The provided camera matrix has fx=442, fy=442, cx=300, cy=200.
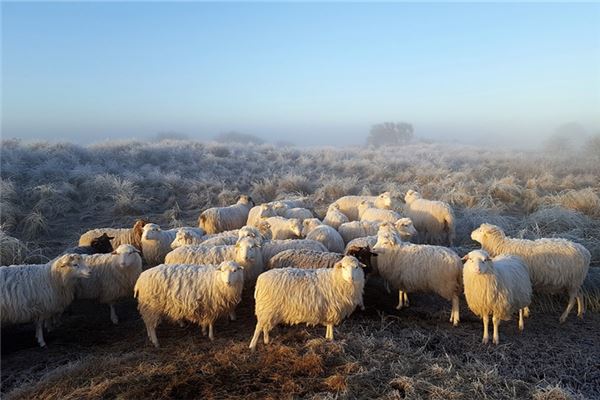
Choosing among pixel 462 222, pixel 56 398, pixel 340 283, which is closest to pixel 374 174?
pixel 462 222

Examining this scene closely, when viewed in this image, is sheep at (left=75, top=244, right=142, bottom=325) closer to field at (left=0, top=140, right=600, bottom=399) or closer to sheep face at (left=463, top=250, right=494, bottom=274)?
field at (left=0, top=140, right=600, bottom=399)

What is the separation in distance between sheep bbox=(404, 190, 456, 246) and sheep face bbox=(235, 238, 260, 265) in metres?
4.85

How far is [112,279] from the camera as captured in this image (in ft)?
24.2

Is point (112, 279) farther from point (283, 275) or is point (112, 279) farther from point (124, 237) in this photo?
point (283, 275)

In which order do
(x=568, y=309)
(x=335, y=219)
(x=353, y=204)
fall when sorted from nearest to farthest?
(x=568, y=309) < (x=335, y=219) < (x=353, y=204)

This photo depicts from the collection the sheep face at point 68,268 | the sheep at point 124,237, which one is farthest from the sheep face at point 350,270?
the sheep at point 124,237

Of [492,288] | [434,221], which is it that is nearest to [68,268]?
[492,288]

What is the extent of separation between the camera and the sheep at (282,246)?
7852 mm

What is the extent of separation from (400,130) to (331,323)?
5380cm

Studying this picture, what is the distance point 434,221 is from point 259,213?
4.05 metres

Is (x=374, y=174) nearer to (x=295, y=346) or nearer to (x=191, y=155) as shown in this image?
(x=191, y=155)

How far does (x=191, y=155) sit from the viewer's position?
65.4 feet

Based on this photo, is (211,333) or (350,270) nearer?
(350,270)

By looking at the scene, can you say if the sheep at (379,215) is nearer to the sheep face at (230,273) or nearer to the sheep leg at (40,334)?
the sheep face at (230,273)
